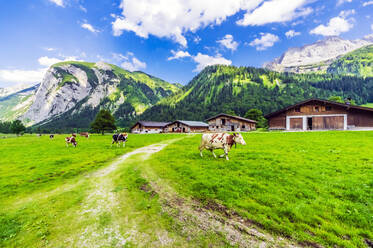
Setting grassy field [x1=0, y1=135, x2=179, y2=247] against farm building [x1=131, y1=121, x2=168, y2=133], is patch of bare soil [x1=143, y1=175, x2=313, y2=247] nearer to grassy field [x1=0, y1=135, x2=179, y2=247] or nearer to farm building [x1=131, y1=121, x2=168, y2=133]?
grassy field [x1=0, y1=135, x2=179, y2=247]

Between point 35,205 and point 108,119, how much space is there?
7207cm

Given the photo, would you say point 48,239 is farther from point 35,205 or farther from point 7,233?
point 35,205

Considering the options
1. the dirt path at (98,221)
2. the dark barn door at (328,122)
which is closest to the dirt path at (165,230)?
the dirt path at (98,221)

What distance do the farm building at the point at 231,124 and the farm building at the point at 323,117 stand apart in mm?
16745

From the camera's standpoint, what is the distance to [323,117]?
41.2m

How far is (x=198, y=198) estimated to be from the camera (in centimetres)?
694

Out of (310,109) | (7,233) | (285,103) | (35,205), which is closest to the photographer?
(7,233)

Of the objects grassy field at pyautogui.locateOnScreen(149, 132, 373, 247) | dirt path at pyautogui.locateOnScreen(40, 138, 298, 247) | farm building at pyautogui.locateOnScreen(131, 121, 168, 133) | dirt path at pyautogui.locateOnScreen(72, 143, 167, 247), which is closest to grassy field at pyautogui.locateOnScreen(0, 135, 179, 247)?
dirt path at pyautogui.locateOnScreen(72, 143, 167, 247)

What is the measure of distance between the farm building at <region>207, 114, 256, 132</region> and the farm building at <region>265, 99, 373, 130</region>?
16.7 metres

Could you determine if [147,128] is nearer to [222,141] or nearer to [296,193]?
[222,141]

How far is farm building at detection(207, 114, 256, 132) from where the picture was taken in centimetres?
6406

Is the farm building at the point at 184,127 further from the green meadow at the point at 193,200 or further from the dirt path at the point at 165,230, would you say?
the dirt path at the point at 165,230

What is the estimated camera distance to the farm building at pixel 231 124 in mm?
64062

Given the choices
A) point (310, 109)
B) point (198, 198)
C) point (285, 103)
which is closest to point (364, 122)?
point (310, 109)
